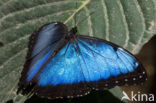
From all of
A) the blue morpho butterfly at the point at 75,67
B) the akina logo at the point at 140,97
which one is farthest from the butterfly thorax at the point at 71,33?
the akina logo at the point at 140,97

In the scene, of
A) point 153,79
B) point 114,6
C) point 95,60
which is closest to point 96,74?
point 95,60

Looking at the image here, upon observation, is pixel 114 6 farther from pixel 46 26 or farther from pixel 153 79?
pixel 153 79

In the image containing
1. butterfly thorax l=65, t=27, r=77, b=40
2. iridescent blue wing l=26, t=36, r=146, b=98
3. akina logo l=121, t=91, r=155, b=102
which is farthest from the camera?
akina logo l=121, t=91, r=155, b=102

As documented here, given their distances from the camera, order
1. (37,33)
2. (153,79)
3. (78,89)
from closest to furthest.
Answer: (78,89), (37,33), (153,79)

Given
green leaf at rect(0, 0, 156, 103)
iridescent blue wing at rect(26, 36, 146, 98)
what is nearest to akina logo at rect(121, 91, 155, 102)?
green leaf at rect(0, 0, 156, 103)

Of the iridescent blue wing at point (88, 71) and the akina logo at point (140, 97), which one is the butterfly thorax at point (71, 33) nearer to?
the iridescent blue wing at point (88, 71)

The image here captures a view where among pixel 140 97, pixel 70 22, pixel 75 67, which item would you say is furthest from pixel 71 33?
pixel 140 97

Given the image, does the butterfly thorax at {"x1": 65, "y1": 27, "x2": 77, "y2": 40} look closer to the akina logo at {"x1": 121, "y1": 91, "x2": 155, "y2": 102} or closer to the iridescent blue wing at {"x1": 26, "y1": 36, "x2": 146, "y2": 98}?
the iridescent blue wing at {"x1": 26, "y1": 36, "x2": 146, "y2": 98}

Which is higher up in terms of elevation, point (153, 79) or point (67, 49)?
point (67, 49)
